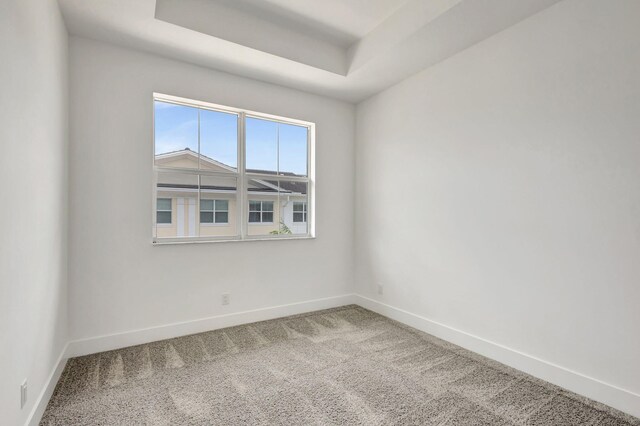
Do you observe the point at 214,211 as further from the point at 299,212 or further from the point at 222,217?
the point at 299,212

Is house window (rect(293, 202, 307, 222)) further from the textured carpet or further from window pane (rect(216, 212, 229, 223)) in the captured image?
the textured carpet

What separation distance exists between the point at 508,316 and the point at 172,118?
11.6ft

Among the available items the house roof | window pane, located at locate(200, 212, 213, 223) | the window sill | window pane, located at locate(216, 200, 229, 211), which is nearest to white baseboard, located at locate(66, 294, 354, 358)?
the window sill

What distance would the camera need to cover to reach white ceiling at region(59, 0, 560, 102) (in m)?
2.40

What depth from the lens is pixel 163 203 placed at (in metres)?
3.15

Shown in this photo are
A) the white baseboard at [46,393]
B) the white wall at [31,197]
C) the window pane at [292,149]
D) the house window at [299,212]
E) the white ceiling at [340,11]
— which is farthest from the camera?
the house window at [299,212]

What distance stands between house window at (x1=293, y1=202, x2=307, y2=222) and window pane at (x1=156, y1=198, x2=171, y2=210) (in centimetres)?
143

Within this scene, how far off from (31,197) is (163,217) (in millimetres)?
1375

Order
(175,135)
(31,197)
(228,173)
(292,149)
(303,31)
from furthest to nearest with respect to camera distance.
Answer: (292,149) < (228,173) < (175,135) < (303,31) < (31,197)

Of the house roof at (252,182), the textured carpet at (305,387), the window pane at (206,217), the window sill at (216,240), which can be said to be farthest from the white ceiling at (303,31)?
the textured carpet at (305,387)

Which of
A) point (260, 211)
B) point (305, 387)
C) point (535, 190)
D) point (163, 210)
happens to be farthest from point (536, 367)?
point (163, 210)

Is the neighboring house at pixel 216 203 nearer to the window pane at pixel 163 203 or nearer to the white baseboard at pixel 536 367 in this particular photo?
the window pane at pixel 163 203

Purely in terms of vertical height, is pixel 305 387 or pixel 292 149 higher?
pixel 292 149

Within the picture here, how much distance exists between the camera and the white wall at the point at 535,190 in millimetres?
2006
